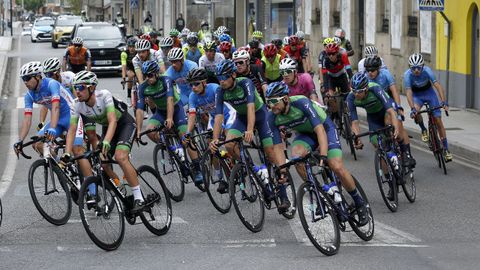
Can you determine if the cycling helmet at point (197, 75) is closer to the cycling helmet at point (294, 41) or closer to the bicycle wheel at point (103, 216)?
the bicycle wheel at point (103, 216)

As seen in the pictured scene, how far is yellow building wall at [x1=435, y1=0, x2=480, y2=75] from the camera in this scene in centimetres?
2619

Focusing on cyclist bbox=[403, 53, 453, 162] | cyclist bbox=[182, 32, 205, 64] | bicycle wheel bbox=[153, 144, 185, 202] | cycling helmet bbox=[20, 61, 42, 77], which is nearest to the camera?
cycling helmet bbox=[20, 61, 42, 77]

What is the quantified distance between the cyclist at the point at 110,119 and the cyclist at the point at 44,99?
31.2 inches

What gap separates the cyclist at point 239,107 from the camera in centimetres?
1256

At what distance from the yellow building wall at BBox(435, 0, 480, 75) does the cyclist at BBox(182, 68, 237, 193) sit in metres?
11.4

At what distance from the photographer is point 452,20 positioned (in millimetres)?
27406

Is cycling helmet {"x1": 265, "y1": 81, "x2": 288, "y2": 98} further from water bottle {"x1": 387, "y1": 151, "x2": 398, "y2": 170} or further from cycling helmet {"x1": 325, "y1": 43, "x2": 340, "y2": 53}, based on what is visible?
cycling helmet {"x1": 325, "y1": 43, "x2": 340, "y2": 53}

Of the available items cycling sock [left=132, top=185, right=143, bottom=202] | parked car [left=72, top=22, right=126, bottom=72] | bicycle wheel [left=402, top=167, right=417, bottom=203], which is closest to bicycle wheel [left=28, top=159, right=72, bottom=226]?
cycling sock [left=132, top=185, right=143, bottom=202]

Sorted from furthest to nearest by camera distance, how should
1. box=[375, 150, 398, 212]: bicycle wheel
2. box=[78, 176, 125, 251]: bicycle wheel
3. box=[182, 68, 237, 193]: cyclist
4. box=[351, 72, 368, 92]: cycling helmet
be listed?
box=[182, 68, 237, 193]: cyclist → box=[375, 150, 398, 212]: bicycle wheel → box=[351, 72, 368, 92]: cycling helmet → box=[78, 176, 125, 251]: bicycle wheel

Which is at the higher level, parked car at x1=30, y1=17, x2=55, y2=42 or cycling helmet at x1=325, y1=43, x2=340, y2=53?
parked car at x1=30, y1=17, x2=55, y2=42

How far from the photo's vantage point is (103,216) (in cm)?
1065

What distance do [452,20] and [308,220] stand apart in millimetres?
18096

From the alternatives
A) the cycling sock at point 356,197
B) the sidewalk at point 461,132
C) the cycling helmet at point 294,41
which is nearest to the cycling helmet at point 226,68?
the cycling sock at point 356,197

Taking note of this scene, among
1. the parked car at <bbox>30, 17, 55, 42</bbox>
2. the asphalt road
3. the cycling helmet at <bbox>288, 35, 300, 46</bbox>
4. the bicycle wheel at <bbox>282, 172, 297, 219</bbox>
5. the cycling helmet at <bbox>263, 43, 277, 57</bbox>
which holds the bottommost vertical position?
the asphalt road
